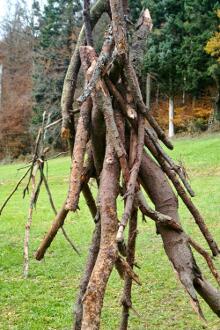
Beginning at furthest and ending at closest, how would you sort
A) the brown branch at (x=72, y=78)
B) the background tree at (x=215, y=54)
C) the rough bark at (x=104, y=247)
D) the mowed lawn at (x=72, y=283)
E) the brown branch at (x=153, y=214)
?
the background tree at (x=215, y=54) → the mowed lawn at (x=72, y=283) → the brown branch at (x=72, y=78) → the brown branch at (x=153, y=214) → the rough bark at (x=104, y=247)

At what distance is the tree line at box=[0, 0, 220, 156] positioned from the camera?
3180 centimetres

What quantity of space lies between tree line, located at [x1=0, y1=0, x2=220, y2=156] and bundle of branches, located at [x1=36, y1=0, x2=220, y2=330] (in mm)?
24997

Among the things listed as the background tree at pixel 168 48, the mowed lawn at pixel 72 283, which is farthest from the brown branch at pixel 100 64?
the background tree at pixel 168 48

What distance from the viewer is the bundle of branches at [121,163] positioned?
2.78 metres

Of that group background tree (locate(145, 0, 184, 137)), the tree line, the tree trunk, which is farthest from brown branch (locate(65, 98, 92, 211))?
the tree trunk

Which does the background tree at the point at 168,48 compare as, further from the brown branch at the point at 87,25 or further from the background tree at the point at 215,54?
the brown branch at the point at 87,25

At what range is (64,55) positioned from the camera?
3778 cm

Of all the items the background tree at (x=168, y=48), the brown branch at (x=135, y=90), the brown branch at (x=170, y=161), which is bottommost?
the brown branch at (x=170, y=161)

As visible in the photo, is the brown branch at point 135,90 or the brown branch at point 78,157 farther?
the brown branch at point 135,90

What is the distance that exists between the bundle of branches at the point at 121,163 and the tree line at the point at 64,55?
2500 centimetres

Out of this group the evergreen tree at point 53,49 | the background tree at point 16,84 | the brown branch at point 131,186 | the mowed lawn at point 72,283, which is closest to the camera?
the brown branch at point 131,186

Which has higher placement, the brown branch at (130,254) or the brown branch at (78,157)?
the brown branch at (78,157)

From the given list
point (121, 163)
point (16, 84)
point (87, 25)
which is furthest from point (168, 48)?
point (121, 163)

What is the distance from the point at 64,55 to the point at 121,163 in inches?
1413
